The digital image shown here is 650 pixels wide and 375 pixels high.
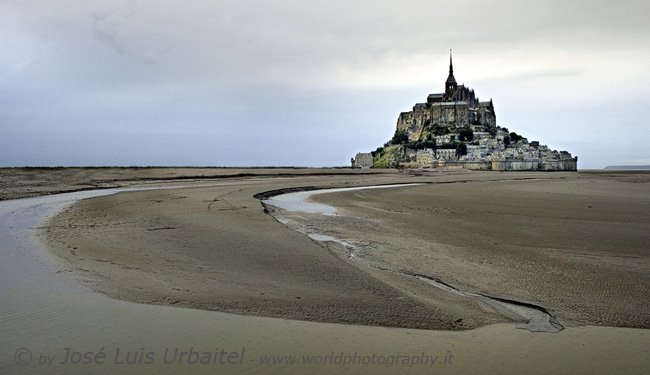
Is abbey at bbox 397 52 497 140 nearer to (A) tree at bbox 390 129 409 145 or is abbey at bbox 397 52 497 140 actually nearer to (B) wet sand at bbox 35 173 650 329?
(A) tree at bbox 390 129 409 145

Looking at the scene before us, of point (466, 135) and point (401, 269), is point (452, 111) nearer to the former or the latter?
point (466, 135)

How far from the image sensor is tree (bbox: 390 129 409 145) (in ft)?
427

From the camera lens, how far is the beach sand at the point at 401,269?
3.77m

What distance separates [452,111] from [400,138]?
17.7 metres

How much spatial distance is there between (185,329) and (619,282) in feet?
16.6

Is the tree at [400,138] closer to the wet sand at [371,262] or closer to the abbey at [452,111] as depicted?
the abbey at [452,111]

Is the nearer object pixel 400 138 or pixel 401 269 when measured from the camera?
pixel 401 269

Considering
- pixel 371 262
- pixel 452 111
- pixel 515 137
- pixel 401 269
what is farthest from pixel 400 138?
pixel 401 269

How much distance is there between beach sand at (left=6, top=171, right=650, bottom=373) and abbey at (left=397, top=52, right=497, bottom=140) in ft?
398

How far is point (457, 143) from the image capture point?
113125 mm

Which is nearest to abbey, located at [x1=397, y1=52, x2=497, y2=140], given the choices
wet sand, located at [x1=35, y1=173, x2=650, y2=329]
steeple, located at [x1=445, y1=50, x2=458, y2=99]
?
steeple, located at [x1=445, y1=50, x2=458, y2=99]

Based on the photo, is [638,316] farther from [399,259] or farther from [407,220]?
[407,220]

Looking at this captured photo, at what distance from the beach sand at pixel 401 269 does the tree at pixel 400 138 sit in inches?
4781

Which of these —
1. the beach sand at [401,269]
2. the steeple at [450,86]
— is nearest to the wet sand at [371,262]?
the beach sand at [401,269]
